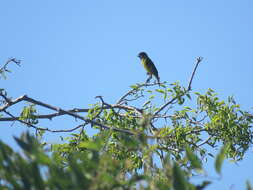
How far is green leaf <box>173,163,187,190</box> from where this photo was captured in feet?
4.70

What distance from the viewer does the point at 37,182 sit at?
4.85 feet

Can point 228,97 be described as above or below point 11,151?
above

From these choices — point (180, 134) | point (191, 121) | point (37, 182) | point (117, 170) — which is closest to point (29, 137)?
point (37, 182)

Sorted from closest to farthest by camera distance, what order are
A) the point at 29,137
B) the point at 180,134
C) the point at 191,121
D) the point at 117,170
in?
the point at 29,137 → the point at 117,170 → the point at 180,134 → the point at 191,121

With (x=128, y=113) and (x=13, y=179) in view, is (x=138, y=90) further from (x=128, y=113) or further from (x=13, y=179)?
(x=13, y=179)

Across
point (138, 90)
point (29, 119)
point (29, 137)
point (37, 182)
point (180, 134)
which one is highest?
point (138, 90)

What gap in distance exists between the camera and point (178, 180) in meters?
1.44

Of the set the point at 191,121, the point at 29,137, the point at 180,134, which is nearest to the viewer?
the point at 29,137

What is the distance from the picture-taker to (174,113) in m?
5.96

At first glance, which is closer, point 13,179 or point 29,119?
point 13,179

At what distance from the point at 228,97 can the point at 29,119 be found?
2.37 metres

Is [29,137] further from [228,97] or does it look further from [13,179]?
[228,97]

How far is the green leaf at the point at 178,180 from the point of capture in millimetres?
1433

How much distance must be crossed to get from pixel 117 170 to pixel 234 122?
168 inches
